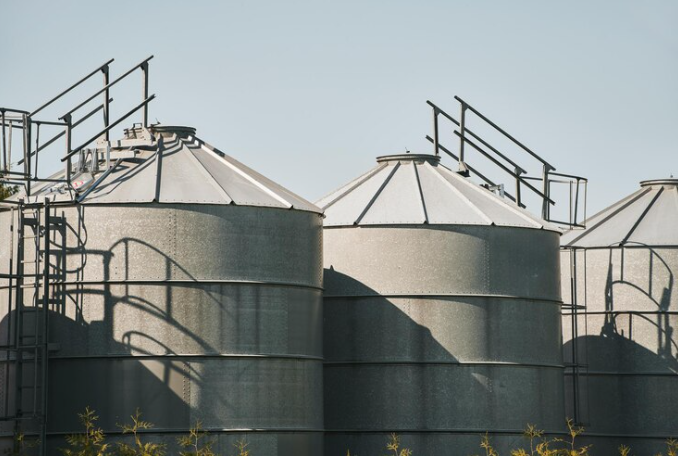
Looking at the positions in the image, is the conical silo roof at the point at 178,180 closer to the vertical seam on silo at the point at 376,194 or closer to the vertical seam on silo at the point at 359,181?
the vertical seam on silo at the point at 376,194

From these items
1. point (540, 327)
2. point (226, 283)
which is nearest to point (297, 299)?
point (226, 283)

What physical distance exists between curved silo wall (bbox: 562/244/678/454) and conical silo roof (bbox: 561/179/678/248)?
0.26 m

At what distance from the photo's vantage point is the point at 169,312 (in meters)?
25.2

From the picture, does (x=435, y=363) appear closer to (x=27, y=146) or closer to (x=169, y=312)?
(x=169, y=312)

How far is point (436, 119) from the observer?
113 feet

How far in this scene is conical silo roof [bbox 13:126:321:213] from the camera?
25.7m

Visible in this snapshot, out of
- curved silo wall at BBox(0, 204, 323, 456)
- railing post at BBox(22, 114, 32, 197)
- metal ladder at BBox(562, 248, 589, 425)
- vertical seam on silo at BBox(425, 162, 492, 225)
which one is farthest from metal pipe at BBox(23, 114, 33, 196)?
metal ladder at BBox(562, 248, 589, 425)

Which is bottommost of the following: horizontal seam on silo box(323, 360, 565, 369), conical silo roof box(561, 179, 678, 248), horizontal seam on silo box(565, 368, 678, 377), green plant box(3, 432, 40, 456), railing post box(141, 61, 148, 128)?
green plant box(3, 432, 40, 456)

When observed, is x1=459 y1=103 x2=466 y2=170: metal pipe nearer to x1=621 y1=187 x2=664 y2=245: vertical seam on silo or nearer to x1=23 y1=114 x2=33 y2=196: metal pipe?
x1=621 y1=187 x2=664 y2=245: vertical seam on silo

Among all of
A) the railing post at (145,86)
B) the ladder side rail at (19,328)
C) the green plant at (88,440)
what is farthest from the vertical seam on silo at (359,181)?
the green plant at (88,440)

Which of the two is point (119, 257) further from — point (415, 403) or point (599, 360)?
point (599, 360)

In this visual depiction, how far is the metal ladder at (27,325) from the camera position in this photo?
25.1m

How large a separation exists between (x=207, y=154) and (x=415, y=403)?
20.3ft

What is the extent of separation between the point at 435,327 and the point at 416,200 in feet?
8.99
